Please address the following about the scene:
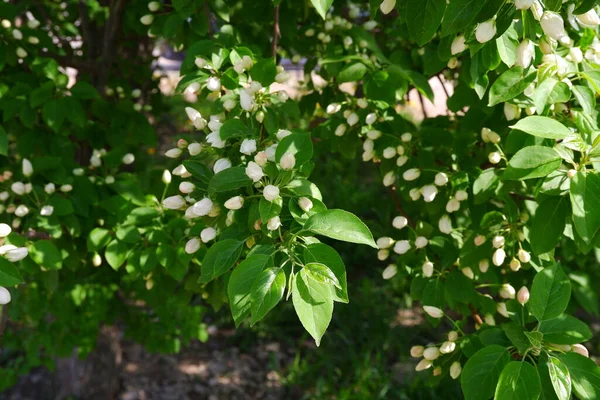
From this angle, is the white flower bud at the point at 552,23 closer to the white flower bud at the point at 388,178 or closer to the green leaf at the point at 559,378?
the green leaf at the point at 559,378

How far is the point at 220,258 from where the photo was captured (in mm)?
1151

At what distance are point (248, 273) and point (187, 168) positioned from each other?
379mm

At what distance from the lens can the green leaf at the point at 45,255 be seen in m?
1.68

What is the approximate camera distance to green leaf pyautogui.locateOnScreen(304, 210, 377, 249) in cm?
105

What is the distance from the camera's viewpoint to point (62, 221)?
73.0 inches

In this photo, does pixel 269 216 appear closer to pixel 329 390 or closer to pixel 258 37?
pixel 258 37

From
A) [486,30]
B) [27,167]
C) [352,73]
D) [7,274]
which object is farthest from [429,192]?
[27,167]

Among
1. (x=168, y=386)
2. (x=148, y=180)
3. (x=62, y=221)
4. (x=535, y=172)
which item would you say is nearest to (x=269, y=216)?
(x=535, y=172)

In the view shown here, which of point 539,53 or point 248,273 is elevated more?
point 539,53

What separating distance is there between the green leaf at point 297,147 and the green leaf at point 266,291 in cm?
25

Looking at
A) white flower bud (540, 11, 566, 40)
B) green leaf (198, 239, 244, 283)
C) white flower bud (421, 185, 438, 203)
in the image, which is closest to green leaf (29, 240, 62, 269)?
green leaf (198, 239, 244, 283)

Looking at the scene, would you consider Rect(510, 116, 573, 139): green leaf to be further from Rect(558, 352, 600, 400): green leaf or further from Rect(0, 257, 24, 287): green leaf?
Rect(0, 257, 24, 287): green leaf

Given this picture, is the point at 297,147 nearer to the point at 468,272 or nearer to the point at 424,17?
the point at 424,17

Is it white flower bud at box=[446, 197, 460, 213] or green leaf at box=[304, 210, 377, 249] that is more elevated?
green leaf at box=[304, 210, 377, 249]
